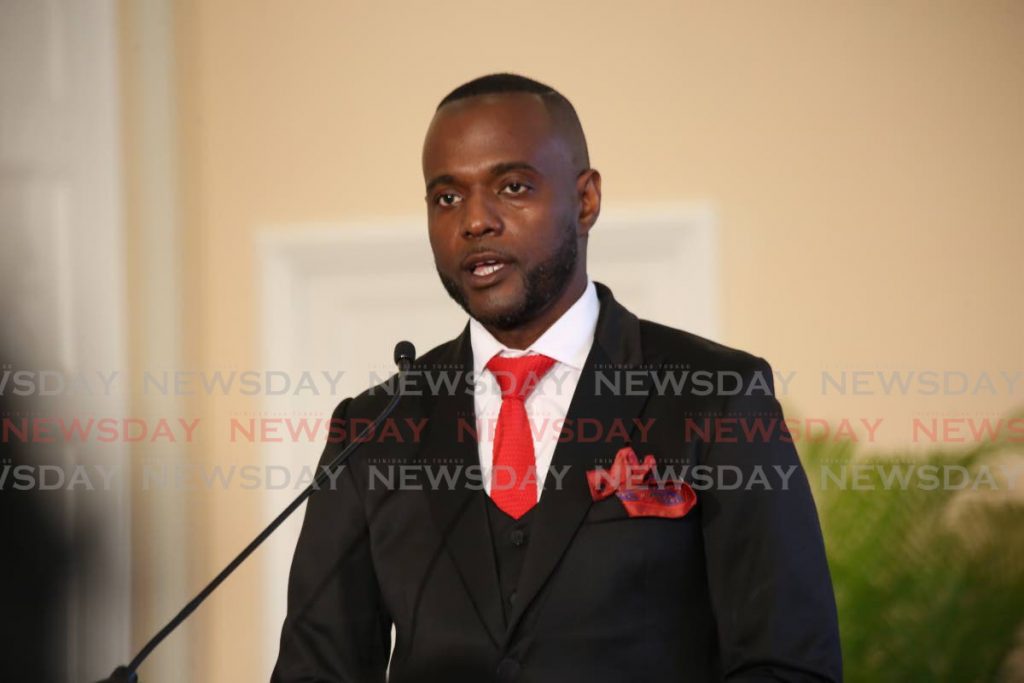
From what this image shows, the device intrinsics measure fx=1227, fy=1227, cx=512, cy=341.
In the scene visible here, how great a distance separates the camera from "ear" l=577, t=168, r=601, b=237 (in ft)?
6.46

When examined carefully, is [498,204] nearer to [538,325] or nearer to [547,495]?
[538,325]

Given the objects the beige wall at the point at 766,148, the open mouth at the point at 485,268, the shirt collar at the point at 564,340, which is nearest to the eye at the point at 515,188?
the open mouth at the point at 485,268

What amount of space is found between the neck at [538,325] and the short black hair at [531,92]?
0.21 meters

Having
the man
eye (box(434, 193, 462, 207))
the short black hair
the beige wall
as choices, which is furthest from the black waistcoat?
the beige wall

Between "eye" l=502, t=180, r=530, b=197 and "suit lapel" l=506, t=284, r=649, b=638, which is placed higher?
"eye" l=502, t=180, r=530, b=197

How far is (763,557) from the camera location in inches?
66.9

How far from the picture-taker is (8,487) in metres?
3.21

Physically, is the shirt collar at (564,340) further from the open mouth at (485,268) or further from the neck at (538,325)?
the open mouth at (485,268)

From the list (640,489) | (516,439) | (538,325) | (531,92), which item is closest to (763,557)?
(640,489)

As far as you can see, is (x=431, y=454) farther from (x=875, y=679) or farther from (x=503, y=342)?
(x=875, y=679)

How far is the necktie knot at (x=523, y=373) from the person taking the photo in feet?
6.32

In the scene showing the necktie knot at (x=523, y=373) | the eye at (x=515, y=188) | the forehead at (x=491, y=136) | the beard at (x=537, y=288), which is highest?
the forehead at (x=491, y=136)

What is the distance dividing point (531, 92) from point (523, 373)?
44cm

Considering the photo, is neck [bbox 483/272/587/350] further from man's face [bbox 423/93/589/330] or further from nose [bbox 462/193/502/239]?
nose [bbox 462/193/502/239]
